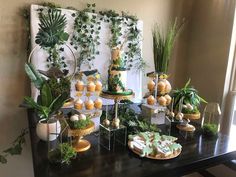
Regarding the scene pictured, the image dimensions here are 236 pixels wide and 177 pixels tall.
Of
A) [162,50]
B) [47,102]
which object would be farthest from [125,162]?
[162,50]

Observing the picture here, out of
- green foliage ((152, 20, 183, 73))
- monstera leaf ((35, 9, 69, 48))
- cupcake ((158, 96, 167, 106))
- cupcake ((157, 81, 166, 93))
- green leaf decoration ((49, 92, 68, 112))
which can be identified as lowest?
cupcake ((158, 96, 167, 106))

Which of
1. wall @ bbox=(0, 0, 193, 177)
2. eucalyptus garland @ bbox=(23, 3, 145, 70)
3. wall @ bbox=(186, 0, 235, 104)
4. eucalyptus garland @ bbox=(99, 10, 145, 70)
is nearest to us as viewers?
wall @ bbox=(0, 0, 193, 177)

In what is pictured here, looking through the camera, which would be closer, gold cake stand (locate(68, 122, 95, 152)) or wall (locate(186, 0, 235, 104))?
gold cake stand (locate(68, 122, 95, 152))

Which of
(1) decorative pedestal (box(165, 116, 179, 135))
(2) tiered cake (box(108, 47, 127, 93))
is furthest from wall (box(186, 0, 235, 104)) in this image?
(2) tiered cake (box(108, 47, 127, 93))

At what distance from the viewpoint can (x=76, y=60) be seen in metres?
2.02

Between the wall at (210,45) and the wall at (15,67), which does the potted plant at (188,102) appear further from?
the wall at (15,67)

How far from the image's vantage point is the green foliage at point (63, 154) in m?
1.11

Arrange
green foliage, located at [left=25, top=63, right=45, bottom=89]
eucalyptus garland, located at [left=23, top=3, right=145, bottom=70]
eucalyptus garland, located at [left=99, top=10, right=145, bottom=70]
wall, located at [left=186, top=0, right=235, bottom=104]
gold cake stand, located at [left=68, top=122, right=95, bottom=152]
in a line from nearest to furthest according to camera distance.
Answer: gold cake stand, located at [left=68, top=122, right=95, bottom=152] < green foliage, located at [left=25, top=63, right=45, bottom=89] < eucalyptus garland, located at [left=23, top=3, right=145, bottom=70] < eucalyptus garland, located at [left=99, top=10, right=145, bottom=70] < wall, located at [left=186, top=0, right=235, bottom=104]

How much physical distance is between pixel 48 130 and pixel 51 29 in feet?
2.84

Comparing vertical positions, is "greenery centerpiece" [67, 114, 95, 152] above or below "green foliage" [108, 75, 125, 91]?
below

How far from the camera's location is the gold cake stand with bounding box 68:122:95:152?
124 centimetres

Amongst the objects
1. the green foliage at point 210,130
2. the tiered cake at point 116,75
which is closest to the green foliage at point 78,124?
the tiered cake at point 116,75

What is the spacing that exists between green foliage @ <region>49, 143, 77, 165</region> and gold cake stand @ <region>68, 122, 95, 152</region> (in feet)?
0.29

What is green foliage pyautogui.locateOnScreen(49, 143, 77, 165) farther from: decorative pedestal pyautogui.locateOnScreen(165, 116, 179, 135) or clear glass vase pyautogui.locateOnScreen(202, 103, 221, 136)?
clear glass vase pyautogui.locateOnScreen(202, 103, 221, 136)
